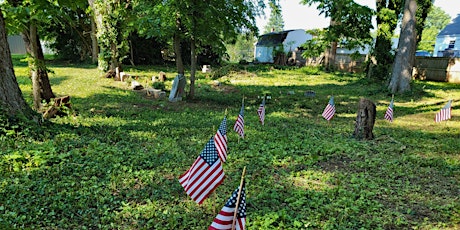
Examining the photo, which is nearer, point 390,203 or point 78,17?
point 390,203

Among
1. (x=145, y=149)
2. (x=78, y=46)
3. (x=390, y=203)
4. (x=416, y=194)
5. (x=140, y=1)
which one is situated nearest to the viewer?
(x=390, y=203)

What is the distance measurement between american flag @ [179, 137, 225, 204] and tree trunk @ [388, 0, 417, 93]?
13181mm

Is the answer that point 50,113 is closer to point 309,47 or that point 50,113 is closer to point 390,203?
point 390,203

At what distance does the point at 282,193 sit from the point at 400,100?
11.0 meters

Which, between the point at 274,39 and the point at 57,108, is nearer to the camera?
the point at 57,108

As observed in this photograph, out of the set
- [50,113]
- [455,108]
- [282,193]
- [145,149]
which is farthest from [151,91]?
[455,108]

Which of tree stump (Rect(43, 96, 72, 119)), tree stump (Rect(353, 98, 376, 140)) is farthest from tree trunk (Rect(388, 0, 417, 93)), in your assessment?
tree stump (Rect(43, 96, 72, 119))

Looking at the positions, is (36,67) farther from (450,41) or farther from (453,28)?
(453,28)

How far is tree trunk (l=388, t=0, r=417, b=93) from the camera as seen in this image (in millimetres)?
13406

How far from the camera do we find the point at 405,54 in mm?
13617

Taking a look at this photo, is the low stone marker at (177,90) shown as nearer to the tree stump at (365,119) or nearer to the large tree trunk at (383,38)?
the tree stump at (365,119)

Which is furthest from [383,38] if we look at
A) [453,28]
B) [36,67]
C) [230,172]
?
[453,28]

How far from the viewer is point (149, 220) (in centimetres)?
349

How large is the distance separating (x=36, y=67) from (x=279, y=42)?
109 ft
